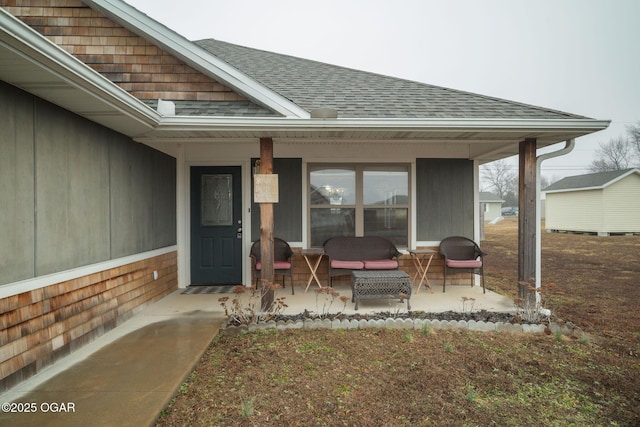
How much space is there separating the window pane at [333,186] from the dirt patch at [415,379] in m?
2.62

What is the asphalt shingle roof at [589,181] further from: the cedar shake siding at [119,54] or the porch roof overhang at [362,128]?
the cedar shake siding at [119,54]

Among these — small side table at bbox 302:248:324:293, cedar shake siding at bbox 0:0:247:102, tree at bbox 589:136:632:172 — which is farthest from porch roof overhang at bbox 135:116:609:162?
tree at bbox 589:136:632:172

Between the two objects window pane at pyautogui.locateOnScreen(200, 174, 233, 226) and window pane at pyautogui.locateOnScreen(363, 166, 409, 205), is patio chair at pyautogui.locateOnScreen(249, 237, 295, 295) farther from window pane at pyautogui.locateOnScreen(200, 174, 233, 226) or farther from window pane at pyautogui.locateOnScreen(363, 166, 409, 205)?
window pane at pyautogui.locateOnScreen(363, 166, 409, 205)

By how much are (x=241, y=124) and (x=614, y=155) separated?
40.2 m

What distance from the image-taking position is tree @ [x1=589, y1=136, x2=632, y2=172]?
31688mm

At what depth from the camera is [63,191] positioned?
10.5 feet

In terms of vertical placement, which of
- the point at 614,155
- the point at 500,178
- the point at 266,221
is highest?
the point at 614,155

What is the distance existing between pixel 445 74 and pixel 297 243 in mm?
77829

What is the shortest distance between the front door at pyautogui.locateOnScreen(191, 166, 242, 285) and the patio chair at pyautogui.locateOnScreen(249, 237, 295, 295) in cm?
45

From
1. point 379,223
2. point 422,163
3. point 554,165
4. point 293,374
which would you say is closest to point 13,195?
point 293,374

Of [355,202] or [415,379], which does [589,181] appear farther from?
[415,379]

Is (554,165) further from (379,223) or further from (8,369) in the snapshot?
(8,369)

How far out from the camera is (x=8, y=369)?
258cm

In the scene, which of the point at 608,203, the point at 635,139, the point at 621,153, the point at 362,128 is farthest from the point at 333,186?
the point at 621,153
